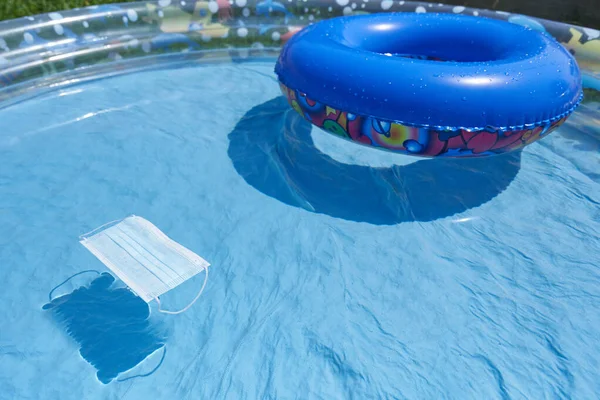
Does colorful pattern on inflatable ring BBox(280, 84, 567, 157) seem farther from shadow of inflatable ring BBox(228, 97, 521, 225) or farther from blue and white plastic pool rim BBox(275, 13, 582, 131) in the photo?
shadow of inflatable ring BBox(228, 97, 521, 225)

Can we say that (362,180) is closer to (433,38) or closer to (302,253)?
(302,253)

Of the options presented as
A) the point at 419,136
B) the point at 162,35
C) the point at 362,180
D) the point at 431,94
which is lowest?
the point at 362,180

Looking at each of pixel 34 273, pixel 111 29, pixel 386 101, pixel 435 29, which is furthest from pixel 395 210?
pixel 111 29

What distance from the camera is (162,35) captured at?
3785mm

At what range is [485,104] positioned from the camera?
2.05 metres

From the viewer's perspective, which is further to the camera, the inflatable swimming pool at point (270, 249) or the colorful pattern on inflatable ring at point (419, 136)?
the colorful pattern on inflatable ring at point (419, 136)

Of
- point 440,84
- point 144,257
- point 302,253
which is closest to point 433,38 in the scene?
point 440,84

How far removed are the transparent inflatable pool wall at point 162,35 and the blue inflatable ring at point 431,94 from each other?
46.3 inches

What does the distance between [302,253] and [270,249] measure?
0.45ft

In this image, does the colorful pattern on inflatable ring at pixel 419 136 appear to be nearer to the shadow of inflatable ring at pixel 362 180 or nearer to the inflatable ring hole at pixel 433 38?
the shadow of inflatable ring at pixel 362 180

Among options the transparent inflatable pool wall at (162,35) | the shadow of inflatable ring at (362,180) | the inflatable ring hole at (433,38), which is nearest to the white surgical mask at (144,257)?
the shadow of inflatable ring at (362,180)

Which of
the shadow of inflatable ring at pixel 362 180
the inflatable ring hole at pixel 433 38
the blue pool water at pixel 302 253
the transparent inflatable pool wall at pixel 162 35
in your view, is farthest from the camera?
the transparent inflatable pool wall at pixel 162 35

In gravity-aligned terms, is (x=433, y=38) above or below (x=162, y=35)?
above

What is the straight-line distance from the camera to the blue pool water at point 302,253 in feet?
5.41
